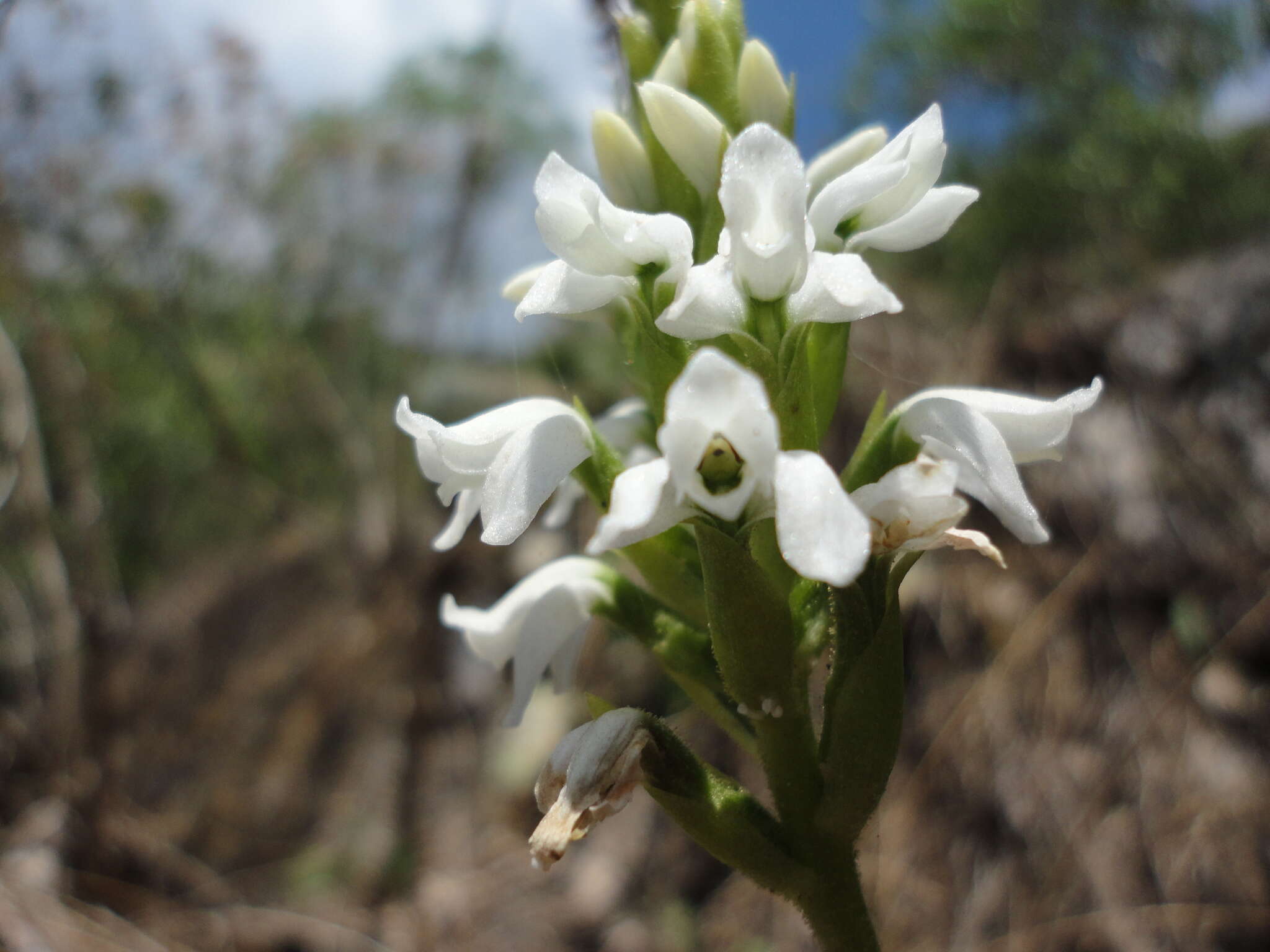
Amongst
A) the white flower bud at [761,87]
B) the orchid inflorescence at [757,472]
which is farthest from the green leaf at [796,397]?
the white flower bud at [761,87]

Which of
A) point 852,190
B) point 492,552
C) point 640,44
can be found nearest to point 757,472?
point 852,190

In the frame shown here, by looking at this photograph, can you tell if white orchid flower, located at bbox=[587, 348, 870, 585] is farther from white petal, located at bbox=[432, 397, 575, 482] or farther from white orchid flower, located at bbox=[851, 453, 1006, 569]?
white petal, located at bbox=[432, 397, 575, 482]

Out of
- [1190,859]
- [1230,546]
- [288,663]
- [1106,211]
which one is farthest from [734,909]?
[1106,211]

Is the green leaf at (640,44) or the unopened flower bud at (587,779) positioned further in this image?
the green leaf at (640,44)

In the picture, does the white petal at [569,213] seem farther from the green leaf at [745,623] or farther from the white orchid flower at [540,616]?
the white orchid flower at [540,616]

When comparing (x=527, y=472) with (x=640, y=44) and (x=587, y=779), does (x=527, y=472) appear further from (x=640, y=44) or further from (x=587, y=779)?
(x=640, y=44)

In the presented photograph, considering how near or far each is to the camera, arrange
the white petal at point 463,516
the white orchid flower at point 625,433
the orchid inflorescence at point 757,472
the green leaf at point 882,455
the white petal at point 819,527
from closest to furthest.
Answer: the white petal at point 819,527, the orchid inflorescence at point 757,472, the green leaf at point 882,455, the white petal at point 463,516, the white orchid flower at point 625,433
